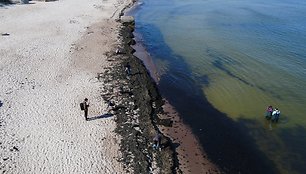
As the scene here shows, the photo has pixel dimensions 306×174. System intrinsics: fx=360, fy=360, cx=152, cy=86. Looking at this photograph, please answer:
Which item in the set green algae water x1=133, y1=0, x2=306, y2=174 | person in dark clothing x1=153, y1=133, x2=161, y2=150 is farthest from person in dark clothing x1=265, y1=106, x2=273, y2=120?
person in dark clothing x1=153, y1=133, x2=161, y2=150

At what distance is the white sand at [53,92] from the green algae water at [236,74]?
735 centimetres

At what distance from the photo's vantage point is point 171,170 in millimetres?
24688

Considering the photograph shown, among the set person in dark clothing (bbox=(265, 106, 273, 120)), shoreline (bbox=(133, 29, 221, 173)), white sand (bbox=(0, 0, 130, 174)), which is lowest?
shoreline (bbox=(133, 29, 221, 173))

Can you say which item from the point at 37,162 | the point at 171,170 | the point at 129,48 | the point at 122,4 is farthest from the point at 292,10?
the point at 37,162

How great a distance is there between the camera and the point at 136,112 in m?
30.8

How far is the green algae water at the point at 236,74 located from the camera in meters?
28.9

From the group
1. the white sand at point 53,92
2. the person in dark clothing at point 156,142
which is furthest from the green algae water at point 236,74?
the white sand at point 53,92

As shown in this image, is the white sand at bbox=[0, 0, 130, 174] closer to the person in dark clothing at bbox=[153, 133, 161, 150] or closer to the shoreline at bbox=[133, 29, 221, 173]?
the person in dark clothing at bbox=[153, 133, 161, 150]

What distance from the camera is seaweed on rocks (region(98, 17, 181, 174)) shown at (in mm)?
25219

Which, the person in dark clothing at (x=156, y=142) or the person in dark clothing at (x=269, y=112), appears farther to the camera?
the person in dark clothing at (x=269, y=112)

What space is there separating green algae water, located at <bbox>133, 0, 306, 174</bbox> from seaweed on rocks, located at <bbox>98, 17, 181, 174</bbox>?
98.8 inches

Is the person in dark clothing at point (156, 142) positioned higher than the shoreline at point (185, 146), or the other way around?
the person in dark clothing at point (156, 142)

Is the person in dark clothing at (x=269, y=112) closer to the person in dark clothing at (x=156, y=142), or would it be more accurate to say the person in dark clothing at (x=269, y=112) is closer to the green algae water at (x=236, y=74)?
the green algae water at (x=236, y=74)

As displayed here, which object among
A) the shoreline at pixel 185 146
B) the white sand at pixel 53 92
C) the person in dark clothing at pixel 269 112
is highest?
the white sand at pixel 53 92
